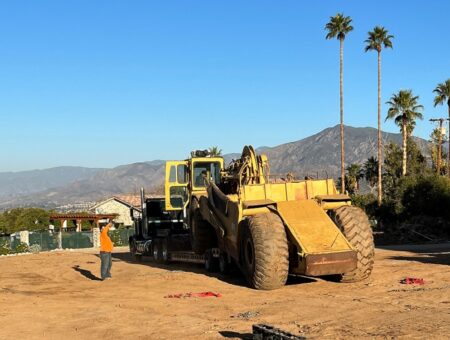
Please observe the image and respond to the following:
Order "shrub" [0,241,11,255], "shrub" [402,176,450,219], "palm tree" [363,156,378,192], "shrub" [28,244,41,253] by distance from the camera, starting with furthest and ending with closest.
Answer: "palm tree" [363,156,378,192]
"shrub" [28,244,41,253]
"shrub" [0,241,11,255]
"shrub" [402,176,450,219]

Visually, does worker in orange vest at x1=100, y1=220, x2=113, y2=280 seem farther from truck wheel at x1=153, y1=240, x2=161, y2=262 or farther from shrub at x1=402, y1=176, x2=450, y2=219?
shrub at x1=402, y1=176, x2=450, y2=219

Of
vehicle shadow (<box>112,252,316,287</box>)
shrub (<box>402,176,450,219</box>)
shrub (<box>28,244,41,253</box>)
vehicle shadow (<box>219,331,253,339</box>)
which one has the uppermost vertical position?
shrub (<box>402,176,450,219</box>)

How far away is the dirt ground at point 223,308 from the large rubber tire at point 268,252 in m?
0.30

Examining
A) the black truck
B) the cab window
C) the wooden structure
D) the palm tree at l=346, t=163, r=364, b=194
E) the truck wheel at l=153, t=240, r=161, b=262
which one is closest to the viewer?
the cab window

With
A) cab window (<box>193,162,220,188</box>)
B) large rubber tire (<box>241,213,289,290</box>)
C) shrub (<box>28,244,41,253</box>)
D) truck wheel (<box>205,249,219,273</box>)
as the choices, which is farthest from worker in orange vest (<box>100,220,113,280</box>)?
shrub (<box>28,244,41,253</box>)

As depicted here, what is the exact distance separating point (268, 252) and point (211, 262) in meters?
4.47

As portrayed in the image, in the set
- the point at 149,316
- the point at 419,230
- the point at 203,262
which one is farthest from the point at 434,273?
the point at 419,230

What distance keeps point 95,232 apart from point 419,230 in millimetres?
22291

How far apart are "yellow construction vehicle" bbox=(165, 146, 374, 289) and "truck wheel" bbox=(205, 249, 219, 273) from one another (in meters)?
0.03

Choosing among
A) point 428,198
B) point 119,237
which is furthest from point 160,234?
point 428,198

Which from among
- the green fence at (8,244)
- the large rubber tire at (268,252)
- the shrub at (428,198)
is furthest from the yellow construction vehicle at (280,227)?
the green fence at (8,244)

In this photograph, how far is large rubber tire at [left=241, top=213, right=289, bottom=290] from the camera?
499 inches

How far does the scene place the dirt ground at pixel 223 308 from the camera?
8.80m

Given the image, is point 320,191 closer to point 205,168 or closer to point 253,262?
point 253,262
